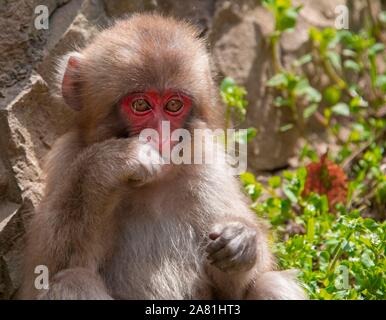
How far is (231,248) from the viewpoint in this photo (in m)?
4.93

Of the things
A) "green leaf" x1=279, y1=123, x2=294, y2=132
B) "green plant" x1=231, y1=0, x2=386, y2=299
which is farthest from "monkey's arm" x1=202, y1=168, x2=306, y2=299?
"green leaf" x1=279, y1=123, x2=294, y2=132

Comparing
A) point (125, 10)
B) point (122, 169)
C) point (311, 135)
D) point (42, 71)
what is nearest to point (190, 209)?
point (122, 169)

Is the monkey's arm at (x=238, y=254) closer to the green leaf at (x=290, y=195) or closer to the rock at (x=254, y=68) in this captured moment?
the green leaf at (x=290, y=195)

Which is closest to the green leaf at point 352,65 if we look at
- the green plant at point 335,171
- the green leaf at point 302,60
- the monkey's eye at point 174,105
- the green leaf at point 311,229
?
the green plant at point 335,171

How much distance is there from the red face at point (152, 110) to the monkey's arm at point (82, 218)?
0.17 metres

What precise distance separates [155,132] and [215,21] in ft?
8.88

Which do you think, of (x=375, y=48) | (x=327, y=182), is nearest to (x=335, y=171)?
(x=327, y=182)

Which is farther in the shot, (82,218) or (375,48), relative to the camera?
(375,48)

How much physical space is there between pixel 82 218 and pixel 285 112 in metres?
3.53

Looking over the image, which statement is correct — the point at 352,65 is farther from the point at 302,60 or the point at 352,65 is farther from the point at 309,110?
the point at 309,110

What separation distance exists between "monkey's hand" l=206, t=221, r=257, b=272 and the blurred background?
73 centimetres

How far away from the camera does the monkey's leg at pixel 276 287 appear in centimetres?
520

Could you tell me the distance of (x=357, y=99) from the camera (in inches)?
308
